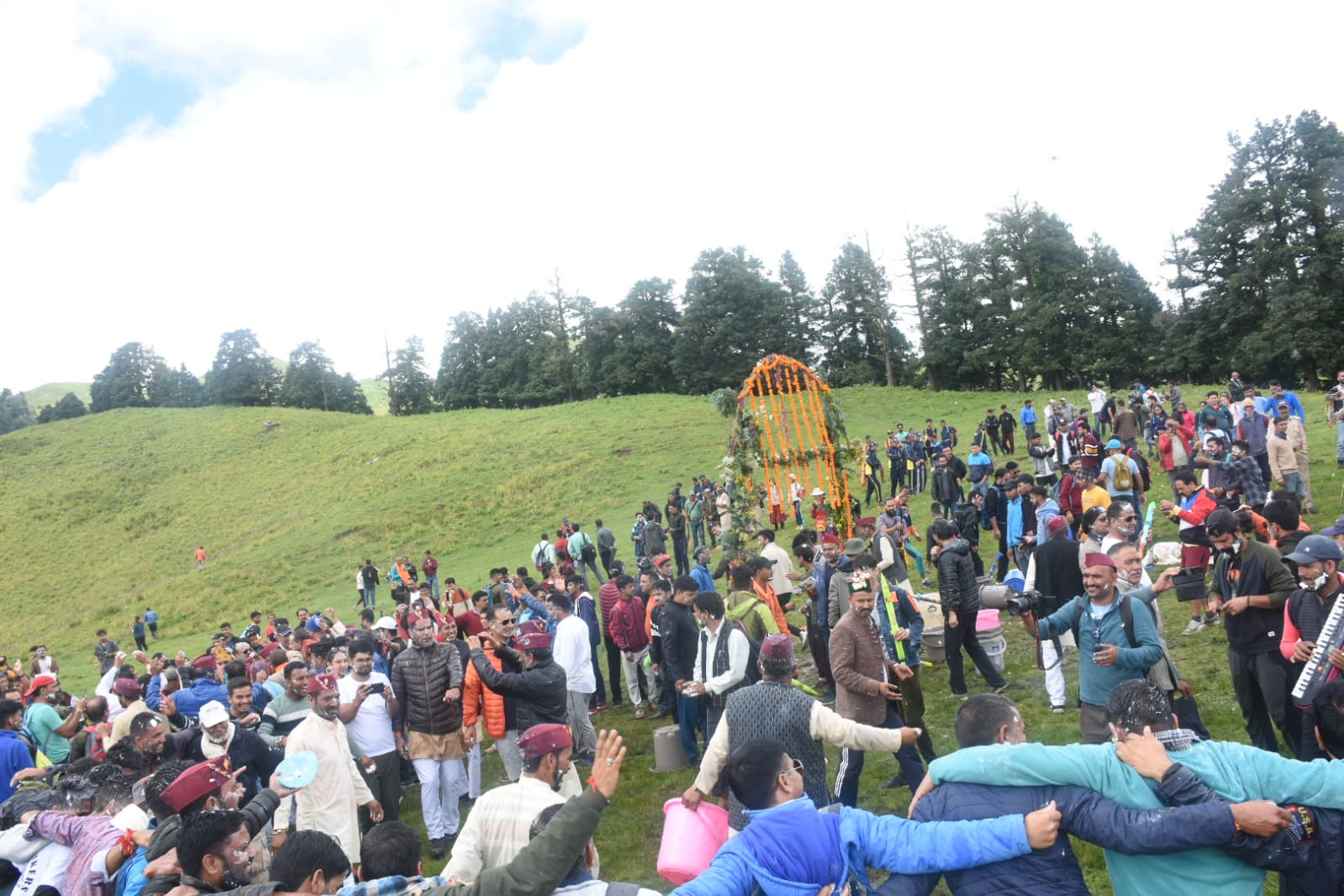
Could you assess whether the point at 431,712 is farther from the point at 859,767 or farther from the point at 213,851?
the point at 213,851

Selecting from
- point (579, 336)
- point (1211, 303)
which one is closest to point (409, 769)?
point (1211, 303)

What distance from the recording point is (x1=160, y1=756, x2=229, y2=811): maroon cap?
4.18 m

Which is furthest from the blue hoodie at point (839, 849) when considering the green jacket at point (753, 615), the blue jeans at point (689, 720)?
the blue jeans at point (689, 720)

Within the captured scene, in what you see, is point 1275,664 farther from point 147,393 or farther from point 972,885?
point 147,393

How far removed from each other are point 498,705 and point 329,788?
1874 mm

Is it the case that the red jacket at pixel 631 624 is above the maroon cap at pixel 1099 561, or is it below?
below

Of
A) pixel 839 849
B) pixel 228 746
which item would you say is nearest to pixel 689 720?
pixel 228 746

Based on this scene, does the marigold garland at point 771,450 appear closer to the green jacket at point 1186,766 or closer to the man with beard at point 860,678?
the man with beard at point 860,678

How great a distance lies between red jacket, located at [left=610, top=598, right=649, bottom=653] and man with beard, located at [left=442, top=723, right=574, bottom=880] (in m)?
6.66

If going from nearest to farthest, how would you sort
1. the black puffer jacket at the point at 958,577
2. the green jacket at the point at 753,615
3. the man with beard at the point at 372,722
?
the man with beard at the point at 372,722 → the green jacket at the point at 753,615 → the black puffer jacket at the point at 958,577

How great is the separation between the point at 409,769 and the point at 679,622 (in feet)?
12.9

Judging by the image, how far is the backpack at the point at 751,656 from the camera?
6968 mm

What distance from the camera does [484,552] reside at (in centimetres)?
3078

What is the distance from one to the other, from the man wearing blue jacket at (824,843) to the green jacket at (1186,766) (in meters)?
0.16
